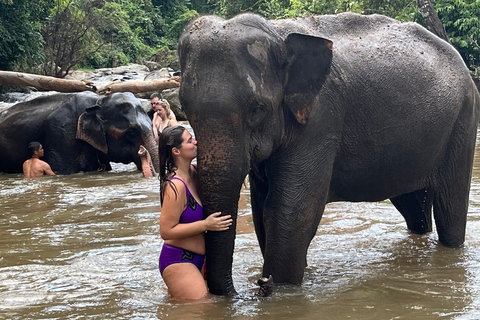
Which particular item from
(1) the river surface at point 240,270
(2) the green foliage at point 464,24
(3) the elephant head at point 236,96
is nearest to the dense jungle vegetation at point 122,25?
(2) the green foliage at point 464,24

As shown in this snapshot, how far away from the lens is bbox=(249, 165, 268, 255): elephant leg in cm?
423

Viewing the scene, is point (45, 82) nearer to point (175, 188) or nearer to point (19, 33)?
point (175, 188)

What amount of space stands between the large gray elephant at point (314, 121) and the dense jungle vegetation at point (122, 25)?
0.75 meters

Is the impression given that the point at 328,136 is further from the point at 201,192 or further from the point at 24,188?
the point at 24,188

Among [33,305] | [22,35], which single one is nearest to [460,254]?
[33,305]

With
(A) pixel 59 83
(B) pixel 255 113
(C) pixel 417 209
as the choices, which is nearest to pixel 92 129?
(A) pixel 59 83

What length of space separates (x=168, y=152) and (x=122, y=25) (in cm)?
3531

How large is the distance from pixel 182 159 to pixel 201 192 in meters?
0.38

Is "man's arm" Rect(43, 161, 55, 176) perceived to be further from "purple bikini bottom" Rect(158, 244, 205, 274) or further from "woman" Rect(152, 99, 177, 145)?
"purple bikini bottom" Rect(158, 244, 205, 274)

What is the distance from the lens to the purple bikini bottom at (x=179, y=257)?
387cm

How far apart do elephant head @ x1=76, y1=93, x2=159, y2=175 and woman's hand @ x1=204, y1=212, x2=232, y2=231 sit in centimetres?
689

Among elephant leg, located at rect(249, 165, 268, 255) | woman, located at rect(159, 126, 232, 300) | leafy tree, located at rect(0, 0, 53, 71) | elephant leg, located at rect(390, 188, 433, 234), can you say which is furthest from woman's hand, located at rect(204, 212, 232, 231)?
leafy tree, located at rect(0, 0, 53, 71)

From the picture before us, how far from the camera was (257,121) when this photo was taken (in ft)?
12.0

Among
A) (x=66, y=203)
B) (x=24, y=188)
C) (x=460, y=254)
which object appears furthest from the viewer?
(x=24, y=188)
